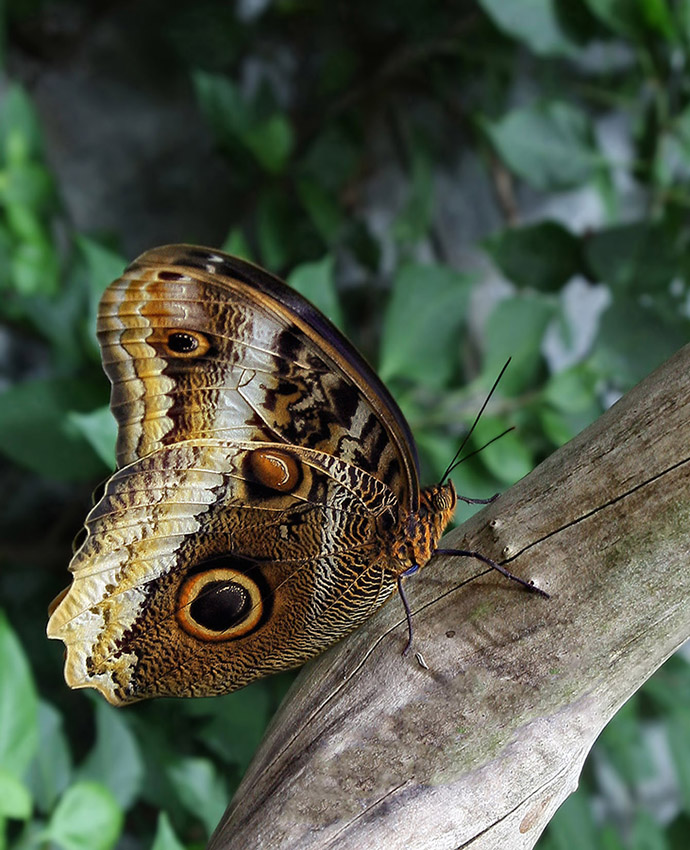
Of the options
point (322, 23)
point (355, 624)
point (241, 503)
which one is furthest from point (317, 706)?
point (322, 23)

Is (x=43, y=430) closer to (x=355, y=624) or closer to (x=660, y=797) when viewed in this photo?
(x=355, y=624)

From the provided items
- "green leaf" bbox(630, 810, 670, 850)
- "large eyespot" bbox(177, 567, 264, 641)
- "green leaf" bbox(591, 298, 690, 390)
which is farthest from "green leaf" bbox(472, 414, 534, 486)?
"green leaf" bbox(630, 810, 670, 850)

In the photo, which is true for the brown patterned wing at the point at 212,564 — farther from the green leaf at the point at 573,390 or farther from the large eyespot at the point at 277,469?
the green leaf at the point at 573,390

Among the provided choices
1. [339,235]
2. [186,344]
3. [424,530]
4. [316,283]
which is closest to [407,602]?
[424,530]

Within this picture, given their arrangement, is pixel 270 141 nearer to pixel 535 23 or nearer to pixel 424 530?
pixel 535 23

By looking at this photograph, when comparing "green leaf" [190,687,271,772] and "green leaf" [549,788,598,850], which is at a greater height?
"green leaf" [190,687,271,772]

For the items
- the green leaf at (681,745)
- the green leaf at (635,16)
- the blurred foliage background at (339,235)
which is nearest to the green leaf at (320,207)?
the blurred foliage background at (339,235)

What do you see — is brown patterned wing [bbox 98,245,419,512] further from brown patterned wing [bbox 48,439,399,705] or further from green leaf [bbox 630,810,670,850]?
green leaf [bbox 630,810,670,850]

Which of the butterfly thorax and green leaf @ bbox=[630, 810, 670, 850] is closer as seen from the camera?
the butterfly thorax
